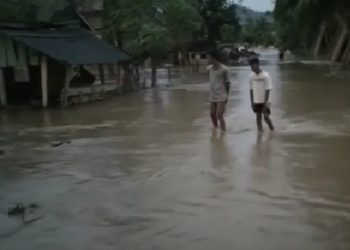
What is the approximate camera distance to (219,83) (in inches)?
506

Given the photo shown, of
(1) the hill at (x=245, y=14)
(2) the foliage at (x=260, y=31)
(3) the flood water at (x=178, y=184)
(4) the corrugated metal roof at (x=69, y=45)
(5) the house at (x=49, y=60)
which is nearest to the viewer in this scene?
(3) the flood water at (x=178, y=184)

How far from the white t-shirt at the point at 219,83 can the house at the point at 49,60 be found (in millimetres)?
8345

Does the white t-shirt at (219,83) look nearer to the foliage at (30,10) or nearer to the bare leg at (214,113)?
the bare leg at (214,113)

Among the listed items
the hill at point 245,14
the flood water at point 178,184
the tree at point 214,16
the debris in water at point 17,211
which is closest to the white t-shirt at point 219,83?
the flood water at point 178,184

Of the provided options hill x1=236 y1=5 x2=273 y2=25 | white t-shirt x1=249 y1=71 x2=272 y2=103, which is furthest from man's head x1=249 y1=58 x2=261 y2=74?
hill x1=236 y1=5 x2=273 y2=25

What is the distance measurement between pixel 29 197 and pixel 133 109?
1196 cm

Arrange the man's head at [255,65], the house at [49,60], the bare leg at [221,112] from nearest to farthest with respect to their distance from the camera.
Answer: the man's head at [255,65] < the bare leg at [221,112] < the house at [49,60]

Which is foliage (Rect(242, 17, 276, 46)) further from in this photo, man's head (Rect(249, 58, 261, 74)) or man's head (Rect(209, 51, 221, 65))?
man's head (Rect(249, 58, 261, 74))

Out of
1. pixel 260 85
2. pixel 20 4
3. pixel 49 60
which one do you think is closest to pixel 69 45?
pixel 49 60

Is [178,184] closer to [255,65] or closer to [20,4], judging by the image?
[255,65]

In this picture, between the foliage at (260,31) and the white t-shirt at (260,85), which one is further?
the foliage at (260,31)

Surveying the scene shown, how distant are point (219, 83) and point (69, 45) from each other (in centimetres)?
1000

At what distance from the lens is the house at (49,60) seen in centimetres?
2030

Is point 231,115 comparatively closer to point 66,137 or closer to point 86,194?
point 66,137
